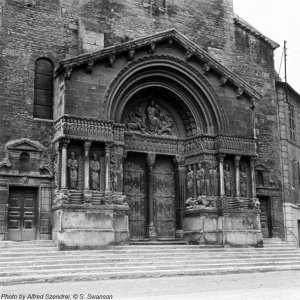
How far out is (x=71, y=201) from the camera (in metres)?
17.2

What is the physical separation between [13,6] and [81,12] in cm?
255

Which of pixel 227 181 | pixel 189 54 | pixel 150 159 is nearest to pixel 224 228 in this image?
pixel 227 181

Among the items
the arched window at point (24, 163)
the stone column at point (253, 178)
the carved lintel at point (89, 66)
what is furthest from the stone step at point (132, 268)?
the carved lintel at point (89, 66)

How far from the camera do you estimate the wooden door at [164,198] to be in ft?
67.0

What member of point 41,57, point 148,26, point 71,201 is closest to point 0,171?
point 71,201

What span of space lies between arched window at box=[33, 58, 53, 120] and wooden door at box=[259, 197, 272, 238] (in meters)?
9.68

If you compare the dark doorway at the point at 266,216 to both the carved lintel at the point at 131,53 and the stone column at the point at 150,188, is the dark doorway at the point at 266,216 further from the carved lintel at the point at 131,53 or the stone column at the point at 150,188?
the carved lintel at the point at 131,53

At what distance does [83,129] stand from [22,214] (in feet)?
11.1

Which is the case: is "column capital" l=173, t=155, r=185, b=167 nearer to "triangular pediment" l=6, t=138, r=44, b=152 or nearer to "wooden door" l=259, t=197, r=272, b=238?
"wooden door" l=259, t=197, r=272, b=238

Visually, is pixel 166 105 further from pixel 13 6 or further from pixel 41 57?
pixel 13 6

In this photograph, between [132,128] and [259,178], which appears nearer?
[132,128]

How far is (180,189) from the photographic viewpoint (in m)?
20.7

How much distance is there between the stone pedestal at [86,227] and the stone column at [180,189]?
133 inches

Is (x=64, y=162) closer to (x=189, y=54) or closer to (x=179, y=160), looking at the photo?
(x=179, y=160)
